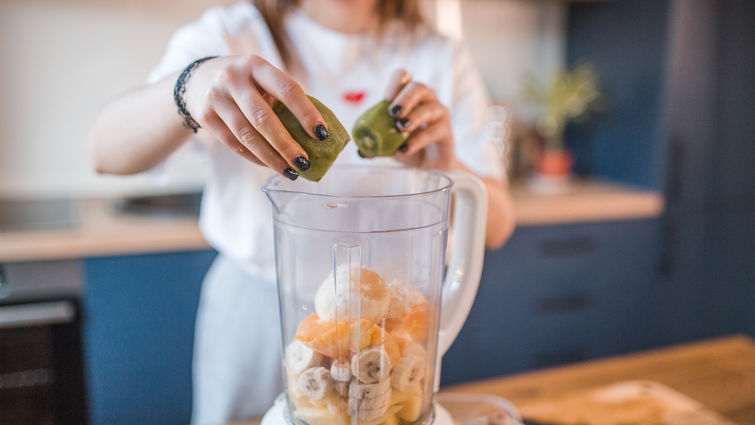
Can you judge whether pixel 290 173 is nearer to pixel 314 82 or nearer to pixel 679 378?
pixel 314 82

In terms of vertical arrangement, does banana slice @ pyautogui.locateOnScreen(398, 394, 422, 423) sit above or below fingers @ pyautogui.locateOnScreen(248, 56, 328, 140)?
below

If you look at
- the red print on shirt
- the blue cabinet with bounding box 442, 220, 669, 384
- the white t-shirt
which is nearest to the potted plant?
the blue cabinet with bounding box 442, 220, 669, 384

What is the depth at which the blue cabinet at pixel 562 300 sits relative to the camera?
1837 mm

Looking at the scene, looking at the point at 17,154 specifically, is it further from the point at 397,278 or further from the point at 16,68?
the point at 397,278

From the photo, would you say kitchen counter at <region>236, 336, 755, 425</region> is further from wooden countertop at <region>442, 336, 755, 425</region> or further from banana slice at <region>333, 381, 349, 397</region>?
banana slice at <region>333, 381, 349, 397</region>

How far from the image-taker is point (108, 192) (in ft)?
6.19

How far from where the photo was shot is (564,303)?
1.95m

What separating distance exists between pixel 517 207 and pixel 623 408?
1.08 m

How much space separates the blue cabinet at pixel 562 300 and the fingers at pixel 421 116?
124cm

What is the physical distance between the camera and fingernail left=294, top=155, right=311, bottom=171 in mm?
461

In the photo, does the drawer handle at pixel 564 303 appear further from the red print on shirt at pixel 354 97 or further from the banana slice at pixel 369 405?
the banana slice at pixel 369 405

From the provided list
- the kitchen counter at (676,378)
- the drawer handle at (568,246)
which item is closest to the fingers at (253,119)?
the kitchen counter at (676,378)

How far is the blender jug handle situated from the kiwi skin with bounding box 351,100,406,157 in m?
0.07

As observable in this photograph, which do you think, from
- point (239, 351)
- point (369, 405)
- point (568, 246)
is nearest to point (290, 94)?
point (369, 405)
